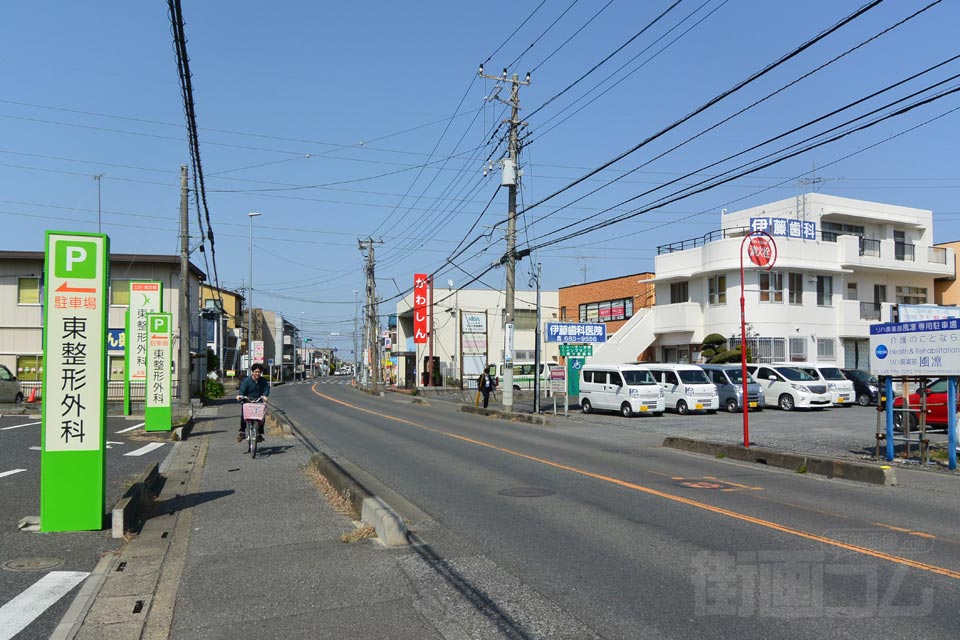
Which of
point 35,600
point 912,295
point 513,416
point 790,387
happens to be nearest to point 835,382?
point 790,387

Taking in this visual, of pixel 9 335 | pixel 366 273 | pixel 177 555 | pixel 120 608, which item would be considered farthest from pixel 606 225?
pixel 366 273

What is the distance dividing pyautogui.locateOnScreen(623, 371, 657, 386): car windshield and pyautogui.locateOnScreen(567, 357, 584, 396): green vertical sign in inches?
106

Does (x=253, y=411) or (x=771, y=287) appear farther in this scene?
(x=771, y=287)

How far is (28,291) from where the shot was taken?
38.1m

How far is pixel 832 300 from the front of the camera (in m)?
39.5

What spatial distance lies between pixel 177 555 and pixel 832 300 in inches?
1509

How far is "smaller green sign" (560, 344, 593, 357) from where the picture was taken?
30.1m

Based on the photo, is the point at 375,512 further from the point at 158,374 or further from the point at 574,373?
the point at 574,373

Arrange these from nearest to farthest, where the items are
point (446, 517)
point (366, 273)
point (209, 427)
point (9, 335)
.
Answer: point (446, 517) → point (209, 427) → point (9, 335) → point (366, 273)

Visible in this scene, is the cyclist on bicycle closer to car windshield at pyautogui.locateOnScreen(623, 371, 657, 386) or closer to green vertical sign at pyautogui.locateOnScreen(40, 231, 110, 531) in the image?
green vertical sign at pyautogui.locateOnScreen(40, 231, 110, 531)

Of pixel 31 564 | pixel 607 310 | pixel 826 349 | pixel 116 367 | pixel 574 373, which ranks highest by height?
pixel 607 310

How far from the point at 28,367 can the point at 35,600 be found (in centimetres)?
3770

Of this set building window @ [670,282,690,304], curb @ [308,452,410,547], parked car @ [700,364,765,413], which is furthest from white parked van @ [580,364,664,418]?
curb @ [308,452,410,547]

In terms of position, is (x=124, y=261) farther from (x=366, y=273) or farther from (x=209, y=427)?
(x=366, y=273)
